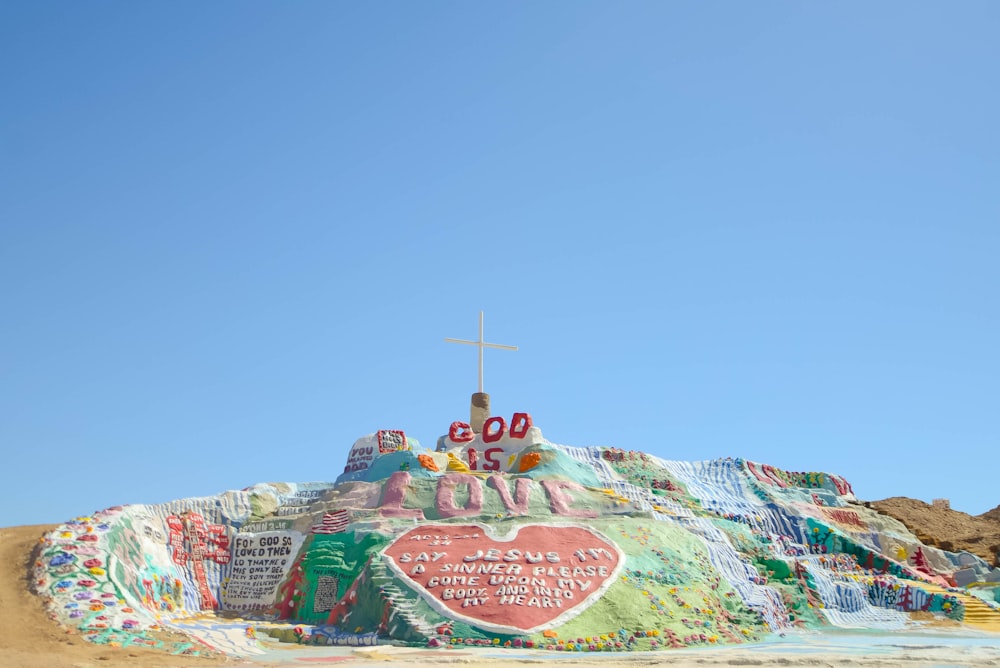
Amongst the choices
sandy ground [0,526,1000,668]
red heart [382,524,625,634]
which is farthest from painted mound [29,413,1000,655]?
sandy ground [0,526,1000,668]

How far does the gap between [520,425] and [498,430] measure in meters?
1.02

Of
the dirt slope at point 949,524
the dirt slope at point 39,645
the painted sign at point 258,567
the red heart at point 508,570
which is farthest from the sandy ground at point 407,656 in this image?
the dirt slope at point 949,524

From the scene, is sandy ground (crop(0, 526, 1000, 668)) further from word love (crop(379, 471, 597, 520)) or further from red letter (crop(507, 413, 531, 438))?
red letter (crop(507, 413, 531, 438))

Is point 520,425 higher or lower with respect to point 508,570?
higher

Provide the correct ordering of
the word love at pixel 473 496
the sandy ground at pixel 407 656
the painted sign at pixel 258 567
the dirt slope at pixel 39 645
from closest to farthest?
the dirt slope at pixel 39 645 < the sandy ground at pixel 407 656 < the painted sign at pixel 258 567 < the word love at pixel 473 496

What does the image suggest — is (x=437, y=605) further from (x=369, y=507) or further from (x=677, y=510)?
(x=677, y=510)

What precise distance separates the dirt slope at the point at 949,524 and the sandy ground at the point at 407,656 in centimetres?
2138

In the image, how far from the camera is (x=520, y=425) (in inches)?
1436

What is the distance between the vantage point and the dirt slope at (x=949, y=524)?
42.7 meters

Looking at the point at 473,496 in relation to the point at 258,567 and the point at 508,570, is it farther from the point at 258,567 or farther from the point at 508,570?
the point at 258,567

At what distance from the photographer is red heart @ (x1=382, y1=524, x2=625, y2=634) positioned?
2261 centimetres

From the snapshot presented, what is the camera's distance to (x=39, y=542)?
25.6 m

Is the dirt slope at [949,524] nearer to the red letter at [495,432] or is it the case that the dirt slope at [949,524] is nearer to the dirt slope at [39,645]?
the red letter at [495,432]

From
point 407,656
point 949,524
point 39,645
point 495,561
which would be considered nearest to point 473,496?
point 495,561
